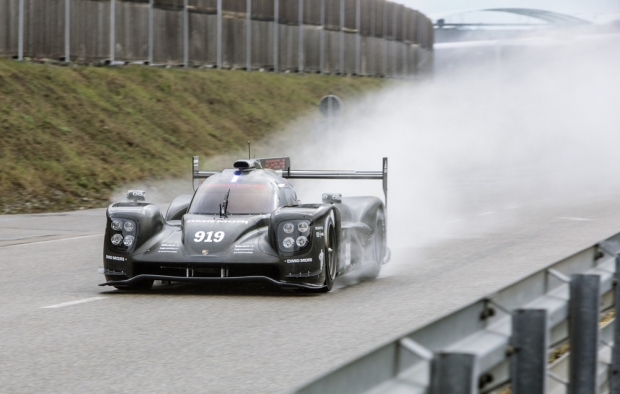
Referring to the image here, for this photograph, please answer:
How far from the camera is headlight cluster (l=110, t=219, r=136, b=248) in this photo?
10977 mm

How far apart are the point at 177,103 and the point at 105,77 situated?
2.83 metres

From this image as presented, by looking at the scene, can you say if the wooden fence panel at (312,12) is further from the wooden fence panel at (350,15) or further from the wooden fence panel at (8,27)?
the wooden fence panel at (8,27)

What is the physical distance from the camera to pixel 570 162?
4406 cm

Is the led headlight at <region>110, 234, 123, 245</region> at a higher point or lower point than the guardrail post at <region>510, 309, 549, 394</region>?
lower

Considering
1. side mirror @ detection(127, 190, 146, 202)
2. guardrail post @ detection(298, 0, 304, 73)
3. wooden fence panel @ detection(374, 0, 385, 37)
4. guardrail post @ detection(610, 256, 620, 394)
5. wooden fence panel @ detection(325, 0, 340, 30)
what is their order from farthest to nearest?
wooden fence panel @ detection(374, 0, 385, 37), wooden fence panel @ detection(325, 0, 340, 30), guardrail post @ detection(298, 0, 304, 73), side mirror @ detection(127, 190, 146, 202), guardrail post @ detection(610, 256, 620, 394)

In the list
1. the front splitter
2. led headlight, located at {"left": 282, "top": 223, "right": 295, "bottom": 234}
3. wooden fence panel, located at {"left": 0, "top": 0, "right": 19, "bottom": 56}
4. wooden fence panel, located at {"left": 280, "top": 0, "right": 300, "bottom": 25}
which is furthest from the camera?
wooden fence panel, located at {"left": 280, "top": 0, "right": 300, "bottom": 25}

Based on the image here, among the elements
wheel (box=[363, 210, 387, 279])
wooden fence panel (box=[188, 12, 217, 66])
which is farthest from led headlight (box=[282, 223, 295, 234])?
wooden fence panel (box=[188, 12, 217, 66])

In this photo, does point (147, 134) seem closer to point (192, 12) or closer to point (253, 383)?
point (192, 12)

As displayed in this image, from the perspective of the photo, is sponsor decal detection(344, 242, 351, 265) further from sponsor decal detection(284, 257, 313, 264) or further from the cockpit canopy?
sponsor decal detection(284, 257, 313, 264)

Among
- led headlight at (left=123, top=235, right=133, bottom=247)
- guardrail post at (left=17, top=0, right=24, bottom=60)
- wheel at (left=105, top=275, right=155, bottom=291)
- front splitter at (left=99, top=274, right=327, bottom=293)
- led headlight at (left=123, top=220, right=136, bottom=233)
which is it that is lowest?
wheel at (left=105, top=275, right=155, bottom=291)

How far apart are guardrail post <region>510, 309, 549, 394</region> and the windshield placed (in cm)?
724

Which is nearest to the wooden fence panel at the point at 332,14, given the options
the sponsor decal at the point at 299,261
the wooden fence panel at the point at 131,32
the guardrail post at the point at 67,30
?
the wooden fence panel at the point at 131,32

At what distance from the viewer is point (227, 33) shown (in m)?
39.8

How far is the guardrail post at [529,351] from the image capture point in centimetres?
425
